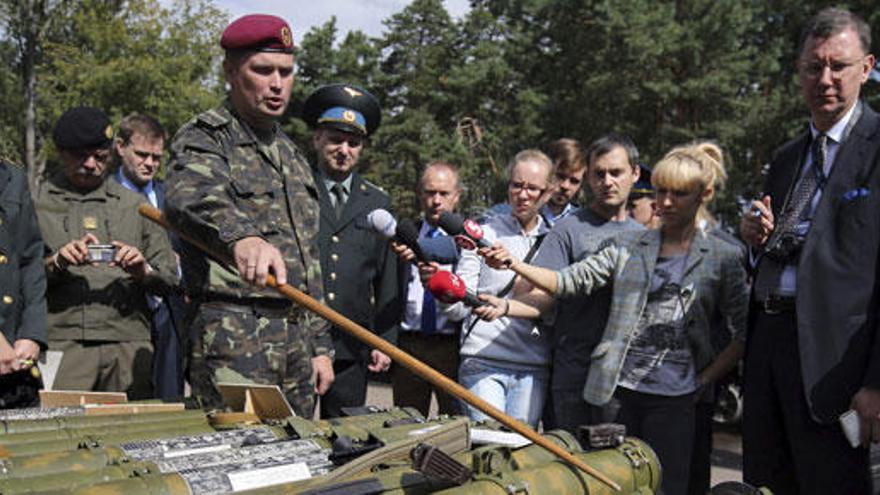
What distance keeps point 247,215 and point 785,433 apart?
2277 millimetres

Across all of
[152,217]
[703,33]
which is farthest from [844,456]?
[703,33]

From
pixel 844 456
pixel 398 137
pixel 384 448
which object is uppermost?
pixel 398 137

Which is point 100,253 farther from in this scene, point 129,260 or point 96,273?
point 96,273

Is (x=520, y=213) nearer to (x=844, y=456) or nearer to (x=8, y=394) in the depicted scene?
(x=844, y=456)

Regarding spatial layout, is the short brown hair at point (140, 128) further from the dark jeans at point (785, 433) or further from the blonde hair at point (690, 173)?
the dark jeans at point (785, 433)

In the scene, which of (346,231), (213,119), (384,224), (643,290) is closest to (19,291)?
(213,119)

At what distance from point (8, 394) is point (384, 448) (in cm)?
232

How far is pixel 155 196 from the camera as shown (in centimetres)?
577

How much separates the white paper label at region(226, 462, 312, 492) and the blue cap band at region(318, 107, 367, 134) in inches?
99.6

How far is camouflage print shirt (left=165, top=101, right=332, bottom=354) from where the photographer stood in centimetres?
306

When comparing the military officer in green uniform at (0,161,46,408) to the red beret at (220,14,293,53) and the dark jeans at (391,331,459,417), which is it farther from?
the dark jeans at (391,331,459,417)

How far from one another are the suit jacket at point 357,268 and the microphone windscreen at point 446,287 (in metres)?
0.97

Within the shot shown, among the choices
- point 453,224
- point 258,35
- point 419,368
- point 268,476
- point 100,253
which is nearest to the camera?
point 268,476

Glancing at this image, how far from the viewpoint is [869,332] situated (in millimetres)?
3252
